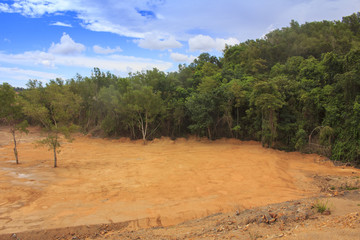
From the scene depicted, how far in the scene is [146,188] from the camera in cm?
838

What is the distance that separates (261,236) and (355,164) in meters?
10.8

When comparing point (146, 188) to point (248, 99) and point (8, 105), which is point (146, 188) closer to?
point (8, 105)

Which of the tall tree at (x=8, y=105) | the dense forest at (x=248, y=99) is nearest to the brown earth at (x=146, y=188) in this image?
the dense forest at (x=248, y=99)

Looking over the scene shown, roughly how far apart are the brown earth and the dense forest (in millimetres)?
1928

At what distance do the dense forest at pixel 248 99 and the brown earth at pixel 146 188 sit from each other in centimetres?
193

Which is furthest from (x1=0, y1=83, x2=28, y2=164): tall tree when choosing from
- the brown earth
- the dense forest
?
the brown earth

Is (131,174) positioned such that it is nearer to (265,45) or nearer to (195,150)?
(195,150)

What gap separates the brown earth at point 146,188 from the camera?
552 centimetres

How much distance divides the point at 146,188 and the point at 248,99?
440 inches

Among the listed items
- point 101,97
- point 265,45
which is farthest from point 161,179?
point 265,45

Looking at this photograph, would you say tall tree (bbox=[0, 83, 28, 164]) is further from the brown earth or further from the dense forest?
the brown earth

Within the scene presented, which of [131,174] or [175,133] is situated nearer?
[131,174]

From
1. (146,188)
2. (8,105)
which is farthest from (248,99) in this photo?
(8,105)

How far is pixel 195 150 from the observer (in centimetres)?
1583
